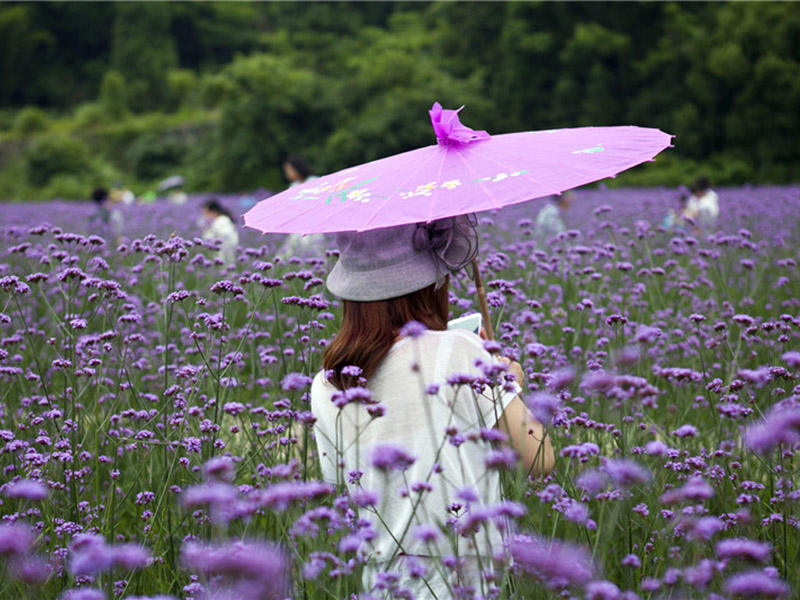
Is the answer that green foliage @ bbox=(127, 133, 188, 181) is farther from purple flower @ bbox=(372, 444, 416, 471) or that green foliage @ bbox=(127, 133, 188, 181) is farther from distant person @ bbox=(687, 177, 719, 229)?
purple flower @ bbox=(372, 444, 416, 471)

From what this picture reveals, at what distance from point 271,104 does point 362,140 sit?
3.18 meters

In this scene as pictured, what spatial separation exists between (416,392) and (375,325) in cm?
21

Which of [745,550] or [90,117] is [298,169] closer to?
[745,550]

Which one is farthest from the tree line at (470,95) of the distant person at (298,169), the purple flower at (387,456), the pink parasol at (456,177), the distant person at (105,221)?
the purple flower at (387,456)

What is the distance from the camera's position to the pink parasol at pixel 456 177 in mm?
2191

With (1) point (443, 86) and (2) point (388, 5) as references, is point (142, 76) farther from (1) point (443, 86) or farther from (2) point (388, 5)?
(1) point (443, 86)

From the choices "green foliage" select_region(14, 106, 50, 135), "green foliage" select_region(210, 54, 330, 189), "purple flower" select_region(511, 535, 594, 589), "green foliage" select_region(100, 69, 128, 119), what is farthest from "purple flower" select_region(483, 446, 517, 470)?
"green foliage" select_region(100, 69, 128, 119)

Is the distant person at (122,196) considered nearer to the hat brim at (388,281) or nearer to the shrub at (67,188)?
the shrub at (67,188)

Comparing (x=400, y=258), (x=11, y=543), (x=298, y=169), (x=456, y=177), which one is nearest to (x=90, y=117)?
(x=298, y=169)

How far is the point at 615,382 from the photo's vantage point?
5.53ft

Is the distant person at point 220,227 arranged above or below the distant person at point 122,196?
above

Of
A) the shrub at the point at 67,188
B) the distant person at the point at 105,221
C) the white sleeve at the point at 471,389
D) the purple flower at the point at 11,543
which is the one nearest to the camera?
the purple flower at the point at 11,543

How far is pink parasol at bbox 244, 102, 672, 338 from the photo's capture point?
7.19ft

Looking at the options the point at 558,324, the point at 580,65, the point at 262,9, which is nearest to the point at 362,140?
the point at 580,65
